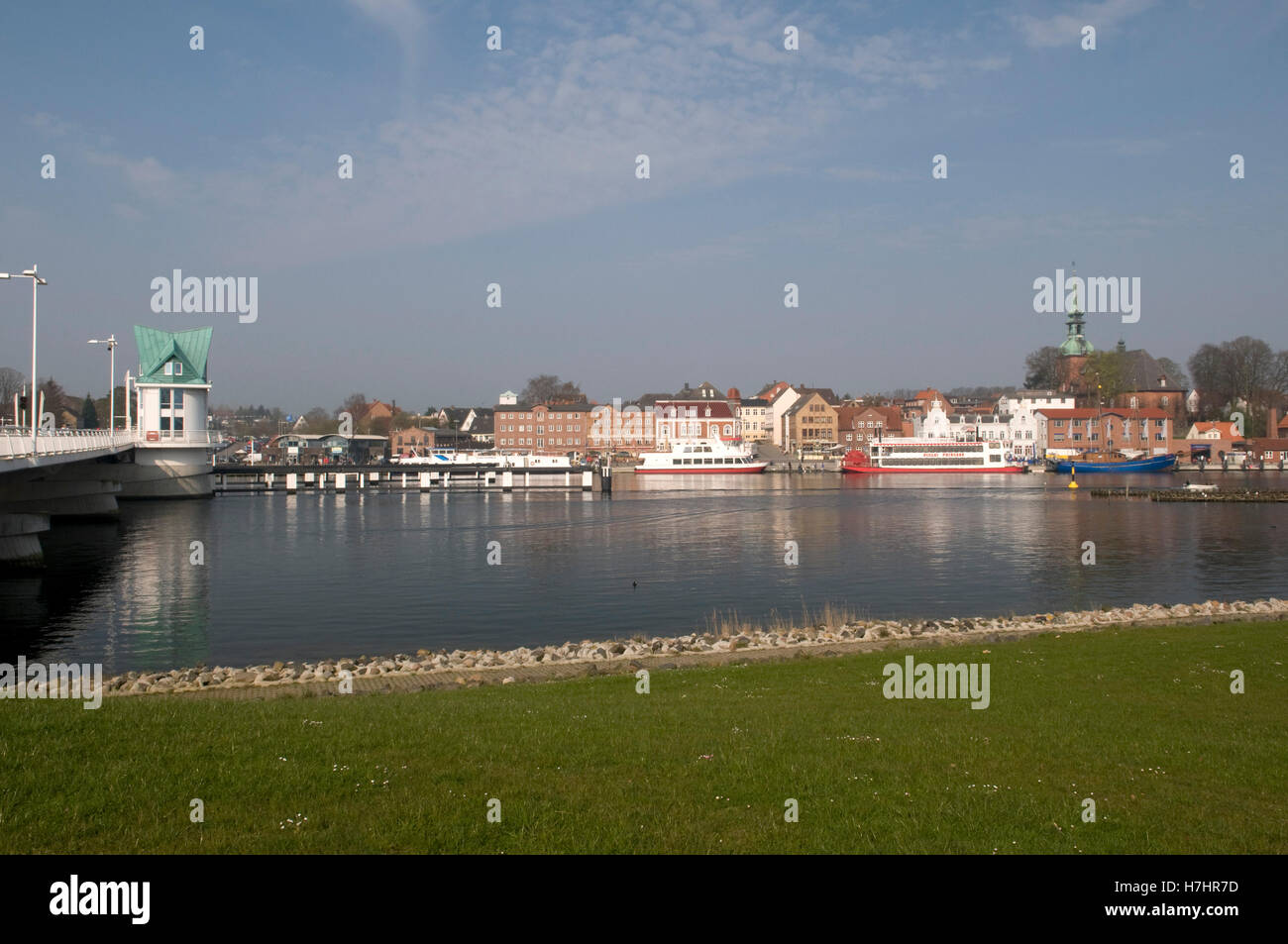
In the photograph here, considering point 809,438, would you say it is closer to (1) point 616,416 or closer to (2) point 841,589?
(1) point 616,416

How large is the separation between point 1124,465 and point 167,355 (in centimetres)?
10762

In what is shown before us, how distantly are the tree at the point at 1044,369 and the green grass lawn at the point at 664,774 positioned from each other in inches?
6350

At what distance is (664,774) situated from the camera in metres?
8.30

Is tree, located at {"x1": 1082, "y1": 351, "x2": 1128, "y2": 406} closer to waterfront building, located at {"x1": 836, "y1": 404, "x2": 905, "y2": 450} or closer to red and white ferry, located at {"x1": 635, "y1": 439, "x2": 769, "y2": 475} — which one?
waterfront building, located at {"x1": 836, "y1": 404, "x2": 905, "y2": 450}

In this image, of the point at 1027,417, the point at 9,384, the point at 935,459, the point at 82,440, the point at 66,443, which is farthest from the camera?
the point at 1027,417

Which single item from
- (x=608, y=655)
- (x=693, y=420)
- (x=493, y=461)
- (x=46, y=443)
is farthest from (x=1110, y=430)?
(x=608, y=655)

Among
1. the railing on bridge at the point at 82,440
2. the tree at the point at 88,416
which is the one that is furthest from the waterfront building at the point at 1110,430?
the tree at the point at 88,416

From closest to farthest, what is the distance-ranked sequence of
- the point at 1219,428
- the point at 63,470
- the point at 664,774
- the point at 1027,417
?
the point at 664,774
the point at 63,470
the point at 1219,428
the point at 1027,417

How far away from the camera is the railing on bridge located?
31156 mm

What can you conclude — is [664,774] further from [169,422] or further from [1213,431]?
[1213,431]

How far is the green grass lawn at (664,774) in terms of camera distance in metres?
6.66

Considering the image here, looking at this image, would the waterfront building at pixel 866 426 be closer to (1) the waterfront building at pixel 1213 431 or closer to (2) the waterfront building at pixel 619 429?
(2) the waterfront building at pixel 619 429

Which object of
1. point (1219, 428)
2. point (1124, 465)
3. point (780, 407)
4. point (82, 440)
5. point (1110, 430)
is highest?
point (780, 407)
